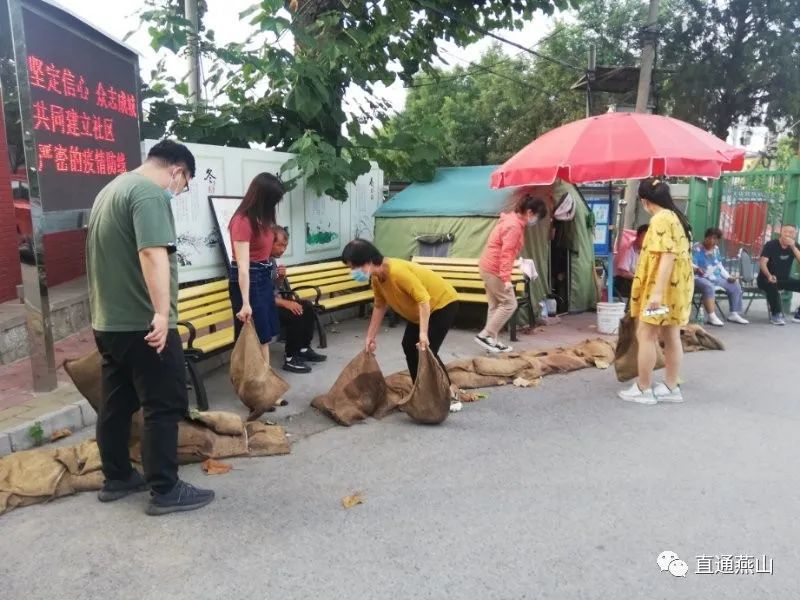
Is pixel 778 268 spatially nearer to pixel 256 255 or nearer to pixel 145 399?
pixel 256 255

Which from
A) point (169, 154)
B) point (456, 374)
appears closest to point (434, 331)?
point (456, 374)

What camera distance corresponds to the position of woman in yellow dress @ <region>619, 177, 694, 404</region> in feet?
15.3

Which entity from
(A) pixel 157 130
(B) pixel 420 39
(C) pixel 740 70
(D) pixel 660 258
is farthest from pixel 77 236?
(C) pixel 740 70

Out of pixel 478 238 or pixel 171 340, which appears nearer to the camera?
pixel 171 340

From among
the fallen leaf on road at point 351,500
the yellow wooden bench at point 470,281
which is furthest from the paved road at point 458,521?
the yellow wooden bench at point 470,281

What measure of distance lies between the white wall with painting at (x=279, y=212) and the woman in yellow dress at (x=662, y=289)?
12.9ft

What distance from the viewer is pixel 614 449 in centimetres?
399

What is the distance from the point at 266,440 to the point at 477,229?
4857mm

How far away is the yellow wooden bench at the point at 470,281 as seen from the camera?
7.46m

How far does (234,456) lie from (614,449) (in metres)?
2.38

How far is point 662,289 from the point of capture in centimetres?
465

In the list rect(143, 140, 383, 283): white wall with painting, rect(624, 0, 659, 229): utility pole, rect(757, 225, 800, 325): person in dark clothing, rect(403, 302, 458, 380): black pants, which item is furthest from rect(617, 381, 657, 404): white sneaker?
rect(624, 0, 659, 229): utility pole

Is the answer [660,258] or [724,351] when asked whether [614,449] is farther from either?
[724,351]

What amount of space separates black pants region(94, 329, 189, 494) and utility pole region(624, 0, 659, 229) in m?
10.6
